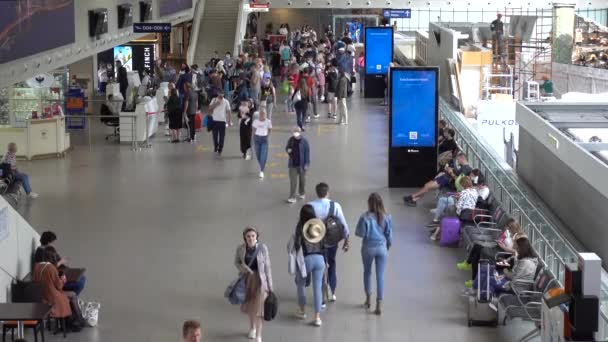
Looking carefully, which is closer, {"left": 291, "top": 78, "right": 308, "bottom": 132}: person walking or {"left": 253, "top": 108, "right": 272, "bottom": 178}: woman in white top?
{"left": 253, "top": 108, "right": 272, "bottom": 178}: woman in white top

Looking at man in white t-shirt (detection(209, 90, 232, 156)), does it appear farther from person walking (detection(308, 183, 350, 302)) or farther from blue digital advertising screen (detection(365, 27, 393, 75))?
blue digital advertising screen (detection(365, 27, 393, 75))

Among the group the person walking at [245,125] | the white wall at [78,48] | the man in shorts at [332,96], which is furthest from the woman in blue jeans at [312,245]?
the man in shorts at [332,96]

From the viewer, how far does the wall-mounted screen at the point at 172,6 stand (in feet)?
108

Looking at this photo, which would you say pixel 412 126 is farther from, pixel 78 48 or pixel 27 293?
pixel 27 293

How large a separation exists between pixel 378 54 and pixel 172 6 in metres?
6.98

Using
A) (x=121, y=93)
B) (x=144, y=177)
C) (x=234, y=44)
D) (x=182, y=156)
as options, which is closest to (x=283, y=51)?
(x=234, y=44)

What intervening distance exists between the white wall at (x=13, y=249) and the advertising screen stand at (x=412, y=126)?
807 centimetres

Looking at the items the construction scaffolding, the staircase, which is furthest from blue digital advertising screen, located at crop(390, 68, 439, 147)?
the staircase

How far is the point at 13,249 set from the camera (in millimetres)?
12289

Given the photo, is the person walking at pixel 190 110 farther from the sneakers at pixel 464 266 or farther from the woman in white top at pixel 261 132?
the sneakers at pixel 464 266

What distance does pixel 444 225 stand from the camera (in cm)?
1523

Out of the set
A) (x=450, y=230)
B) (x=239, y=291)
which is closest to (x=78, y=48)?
(x=450, y=230)

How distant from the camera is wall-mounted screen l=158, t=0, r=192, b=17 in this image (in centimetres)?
3294

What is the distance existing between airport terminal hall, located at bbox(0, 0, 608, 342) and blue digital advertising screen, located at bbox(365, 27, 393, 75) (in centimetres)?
136
